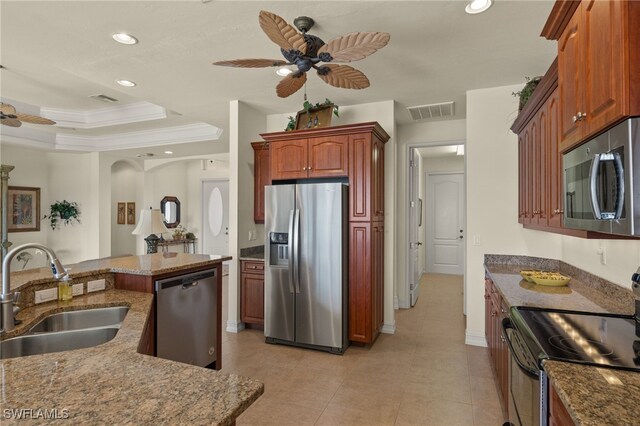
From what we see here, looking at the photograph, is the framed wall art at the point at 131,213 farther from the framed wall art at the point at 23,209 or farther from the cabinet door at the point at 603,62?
the cabinet door at the point at 603,62

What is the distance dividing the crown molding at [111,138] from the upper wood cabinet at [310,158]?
230 centimetres

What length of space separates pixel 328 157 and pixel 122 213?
6301 millimetres

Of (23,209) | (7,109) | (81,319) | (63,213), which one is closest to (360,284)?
(81,319)

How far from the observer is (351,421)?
2320 millimetres

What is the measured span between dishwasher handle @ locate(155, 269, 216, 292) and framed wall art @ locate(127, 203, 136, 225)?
6.25m

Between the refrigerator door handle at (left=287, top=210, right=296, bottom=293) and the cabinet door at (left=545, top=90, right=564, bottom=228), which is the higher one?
the cabinet door at (left=545, top=90, right=564, bottom=228)

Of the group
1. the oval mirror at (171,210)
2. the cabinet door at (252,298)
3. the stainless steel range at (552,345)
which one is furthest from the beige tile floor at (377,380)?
the oval mirror at (171,210)

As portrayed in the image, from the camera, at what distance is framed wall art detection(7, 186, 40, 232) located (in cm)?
596

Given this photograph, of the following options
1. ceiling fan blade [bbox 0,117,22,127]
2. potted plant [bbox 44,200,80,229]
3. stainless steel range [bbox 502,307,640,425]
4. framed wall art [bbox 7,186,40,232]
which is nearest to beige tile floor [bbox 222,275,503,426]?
stainless steel range [bbox 502,307,640,425]

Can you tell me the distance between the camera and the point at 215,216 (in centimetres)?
836

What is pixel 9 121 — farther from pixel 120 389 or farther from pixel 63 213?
pixel 120 389

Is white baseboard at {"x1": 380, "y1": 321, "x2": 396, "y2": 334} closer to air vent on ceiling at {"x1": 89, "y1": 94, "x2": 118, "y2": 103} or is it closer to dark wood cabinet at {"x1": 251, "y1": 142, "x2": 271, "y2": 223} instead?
dark wood cabinet at {"x1": 251, "y1": 142, "x2": 271, "y2": 223}

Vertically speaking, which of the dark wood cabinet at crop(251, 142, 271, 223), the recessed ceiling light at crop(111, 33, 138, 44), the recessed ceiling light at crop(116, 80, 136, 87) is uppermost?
the recessed ceiling light at crop(116, 80, 136, 87)

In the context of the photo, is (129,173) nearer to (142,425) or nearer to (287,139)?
(287,139)
